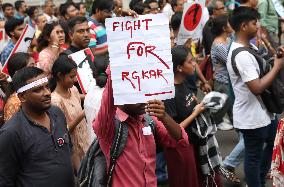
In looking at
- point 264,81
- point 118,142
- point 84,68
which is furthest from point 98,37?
point 118,142

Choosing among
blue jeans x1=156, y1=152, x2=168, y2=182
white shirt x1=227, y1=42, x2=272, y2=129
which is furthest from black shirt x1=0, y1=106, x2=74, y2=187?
blue jeans x1=156, y1=152, x2=168, y2=182

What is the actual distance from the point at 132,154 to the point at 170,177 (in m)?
0.72

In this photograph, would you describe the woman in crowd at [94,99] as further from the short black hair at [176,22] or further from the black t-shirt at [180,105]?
the short black hair at [176,22]

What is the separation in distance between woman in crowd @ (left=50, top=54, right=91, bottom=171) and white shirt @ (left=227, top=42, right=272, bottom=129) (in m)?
1.42

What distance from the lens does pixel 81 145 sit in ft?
16.8

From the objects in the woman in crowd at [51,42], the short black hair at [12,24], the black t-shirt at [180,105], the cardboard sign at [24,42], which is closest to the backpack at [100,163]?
the black t-shirt at [180,105]

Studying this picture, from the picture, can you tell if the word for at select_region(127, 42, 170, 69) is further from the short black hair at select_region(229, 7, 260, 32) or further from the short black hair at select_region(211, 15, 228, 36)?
the short black hair at select_region(211, 15, 228, 36)

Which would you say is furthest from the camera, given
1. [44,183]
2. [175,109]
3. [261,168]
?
[261,168]

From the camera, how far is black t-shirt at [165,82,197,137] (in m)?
4.90

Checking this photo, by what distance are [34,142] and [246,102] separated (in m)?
2.44

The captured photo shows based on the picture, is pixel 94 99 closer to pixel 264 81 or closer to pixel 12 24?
pixel 264 81

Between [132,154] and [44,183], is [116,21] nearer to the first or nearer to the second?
[132,154]

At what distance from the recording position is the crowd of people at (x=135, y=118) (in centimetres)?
362

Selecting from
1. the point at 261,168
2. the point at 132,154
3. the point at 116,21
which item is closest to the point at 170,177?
the point at 132,154
